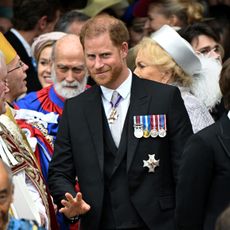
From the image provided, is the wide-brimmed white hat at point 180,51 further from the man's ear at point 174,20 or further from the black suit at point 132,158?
the man's ear at point 174,20

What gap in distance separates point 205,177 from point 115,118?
40.3 inches

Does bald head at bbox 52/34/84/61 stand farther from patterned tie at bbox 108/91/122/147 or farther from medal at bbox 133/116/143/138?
medal at bbox 133/116/143/138

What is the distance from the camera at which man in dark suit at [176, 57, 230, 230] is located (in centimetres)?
635

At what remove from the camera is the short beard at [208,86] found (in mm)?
8531

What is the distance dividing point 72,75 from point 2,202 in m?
3.84

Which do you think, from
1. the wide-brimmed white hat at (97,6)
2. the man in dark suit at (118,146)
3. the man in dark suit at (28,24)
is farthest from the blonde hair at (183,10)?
the man in dark suit at (118,146)

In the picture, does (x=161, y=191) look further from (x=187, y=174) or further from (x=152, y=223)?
(x=187, y=174)

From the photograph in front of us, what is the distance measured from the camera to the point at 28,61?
1049 centimetres

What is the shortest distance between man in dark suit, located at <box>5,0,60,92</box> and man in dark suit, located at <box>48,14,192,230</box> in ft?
10.6

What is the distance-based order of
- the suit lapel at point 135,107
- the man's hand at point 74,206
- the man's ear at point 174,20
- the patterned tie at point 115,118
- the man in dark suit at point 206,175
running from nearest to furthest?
the man in dark suit at point 206,175, the man's hand at point 74,206, the suit lapel at point 135,107, the patterned tie at point 115,118, the man's ear at point 174,20

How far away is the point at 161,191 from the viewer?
709 cm

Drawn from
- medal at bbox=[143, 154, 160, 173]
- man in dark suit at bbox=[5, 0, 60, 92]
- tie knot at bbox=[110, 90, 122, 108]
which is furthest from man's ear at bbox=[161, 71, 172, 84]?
man in dark suit at bbox=[5, 0, 60, 92]

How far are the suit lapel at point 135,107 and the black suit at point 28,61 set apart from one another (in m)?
2.97

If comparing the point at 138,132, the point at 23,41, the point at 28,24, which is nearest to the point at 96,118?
the point at 138,132
